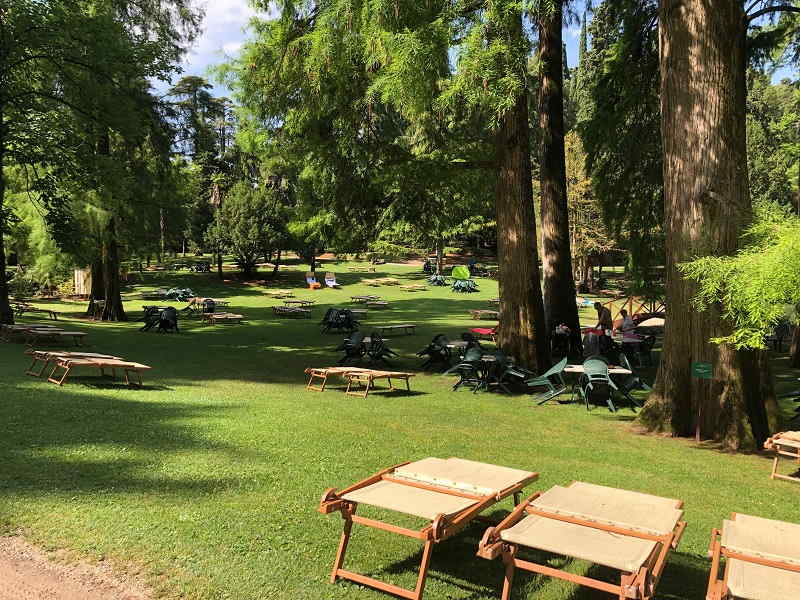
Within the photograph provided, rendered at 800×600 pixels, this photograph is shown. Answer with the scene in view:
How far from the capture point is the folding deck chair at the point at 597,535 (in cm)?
341

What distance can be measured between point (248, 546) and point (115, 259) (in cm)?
2507

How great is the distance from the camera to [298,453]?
6965mm

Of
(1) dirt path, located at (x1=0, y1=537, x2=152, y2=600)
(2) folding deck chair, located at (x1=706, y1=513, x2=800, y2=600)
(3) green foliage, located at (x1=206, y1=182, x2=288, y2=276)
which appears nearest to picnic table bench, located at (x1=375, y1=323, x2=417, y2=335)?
(1) dirt path, located at (x1=0, y1=537, x2=152, y2=600)

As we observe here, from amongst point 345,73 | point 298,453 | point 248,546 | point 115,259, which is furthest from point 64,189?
point 248,546

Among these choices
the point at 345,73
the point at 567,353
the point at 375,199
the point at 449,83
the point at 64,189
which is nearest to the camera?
the point at 449,83

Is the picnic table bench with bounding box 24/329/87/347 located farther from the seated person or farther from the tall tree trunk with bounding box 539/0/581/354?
the seated person

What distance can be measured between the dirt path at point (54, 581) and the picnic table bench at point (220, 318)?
72.4ft

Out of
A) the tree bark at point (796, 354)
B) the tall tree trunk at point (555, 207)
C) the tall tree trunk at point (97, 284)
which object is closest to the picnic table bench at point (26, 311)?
the tall tree trunk at point (97, 284)

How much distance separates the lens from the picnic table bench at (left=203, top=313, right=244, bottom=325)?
85.5 feet

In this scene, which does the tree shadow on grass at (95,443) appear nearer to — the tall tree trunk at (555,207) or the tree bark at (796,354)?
the tall tree trunk at (555,207)

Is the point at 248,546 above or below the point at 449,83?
below

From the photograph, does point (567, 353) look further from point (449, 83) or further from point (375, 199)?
point (449, 83)

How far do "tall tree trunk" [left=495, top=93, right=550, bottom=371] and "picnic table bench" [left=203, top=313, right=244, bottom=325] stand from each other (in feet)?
47.6

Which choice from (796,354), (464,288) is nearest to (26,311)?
(464,288)
